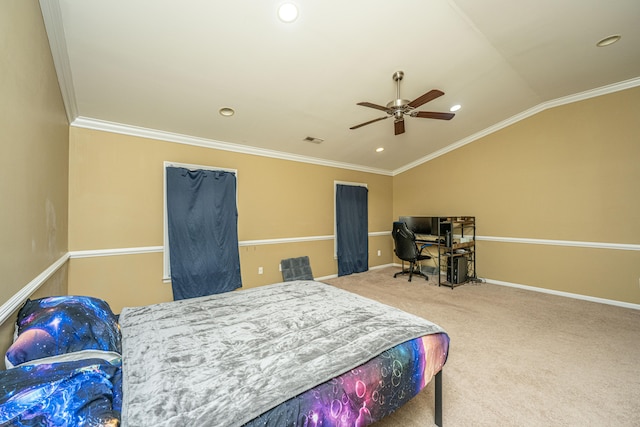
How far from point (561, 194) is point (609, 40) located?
229cm

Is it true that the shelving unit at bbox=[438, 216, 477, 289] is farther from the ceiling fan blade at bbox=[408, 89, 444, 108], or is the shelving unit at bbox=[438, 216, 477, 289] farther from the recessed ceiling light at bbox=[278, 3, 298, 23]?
the recessed ceiling light at bbox=[278, 3, 298, 23]

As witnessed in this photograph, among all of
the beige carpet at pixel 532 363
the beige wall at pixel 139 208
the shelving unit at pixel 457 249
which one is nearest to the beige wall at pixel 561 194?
the shelving unit at pixel 457 249

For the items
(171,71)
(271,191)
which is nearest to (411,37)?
(171,71)

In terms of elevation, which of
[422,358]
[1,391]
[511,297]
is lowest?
[511,297]

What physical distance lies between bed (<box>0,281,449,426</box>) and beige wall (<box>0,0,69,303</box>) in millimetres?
339

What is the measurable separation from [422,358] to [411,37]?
2.71 meters

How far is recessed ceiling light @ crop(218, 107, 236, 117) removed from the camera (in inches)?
122

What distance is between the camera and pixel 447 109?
3771mm

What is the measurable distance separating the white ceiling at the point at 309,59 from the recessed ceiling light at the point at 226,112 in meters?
0.07

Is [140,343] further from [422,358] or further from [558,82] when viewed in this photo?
[558,82]

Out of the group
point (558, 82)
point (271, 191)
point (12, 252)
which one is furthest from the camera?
point (271, 191)

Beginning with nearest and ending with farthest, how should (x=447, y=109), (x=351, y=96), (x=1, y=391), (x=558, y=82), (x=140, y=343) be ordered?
1. (x=1, y=391)
2. (x=140, y=343)
3. (x=351, y=96)
4. (x=558, y=82)
5. (x=447, y=109)

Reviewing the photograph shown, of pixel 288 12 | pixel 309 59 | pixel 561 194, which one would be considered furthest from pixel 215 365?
pixel 561 194

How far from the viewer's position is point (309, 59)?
2459 millimetres
